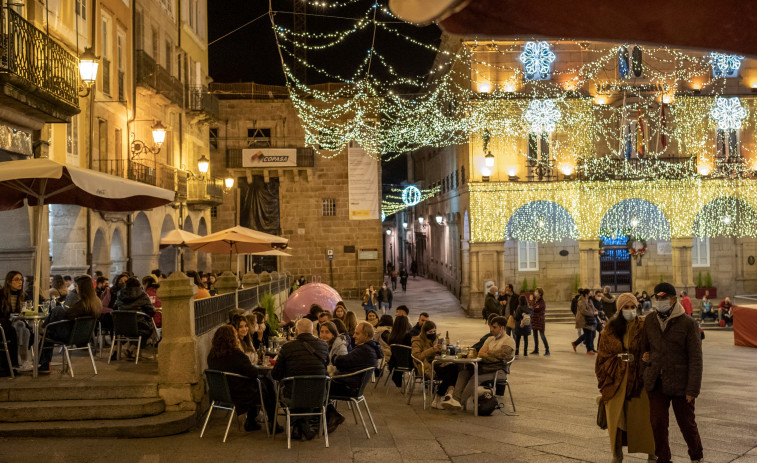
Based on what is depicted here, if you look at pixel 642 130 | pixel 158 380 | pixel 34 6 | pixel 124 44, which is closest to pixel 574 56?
pixel 642 130

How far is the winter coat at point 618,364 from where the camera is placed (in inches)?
270

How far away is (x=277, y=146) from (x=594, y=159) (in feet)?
45.1

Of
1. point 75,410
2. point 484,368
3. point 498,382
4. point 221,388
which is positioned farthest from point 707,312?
point 75,410

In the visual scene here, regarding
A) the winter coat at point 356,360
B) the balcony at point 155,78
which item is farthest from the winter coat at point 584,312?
the balcony at point 155,78

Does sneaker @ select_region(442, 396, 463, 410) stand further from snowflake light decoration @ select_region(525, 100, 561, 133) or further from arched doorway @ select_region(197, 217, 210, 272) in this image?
arched doorway @ select_region(197, 217, 210, 272)

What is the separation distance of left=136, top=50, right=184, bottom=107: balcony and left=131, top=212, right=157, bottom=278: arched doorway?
13.6 feet

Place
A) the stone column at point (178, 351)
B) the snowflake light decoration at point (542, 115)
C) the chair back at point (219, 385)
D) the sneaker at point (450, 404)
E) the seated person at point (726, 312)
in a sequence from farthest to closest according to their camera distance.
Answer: the snowflake light decoration at point (542, 115) → the seated person at point (726, 312) → the sneaker at point (450, 404) → the stone column at point (178, 351) → the chair back at point (219, 385)

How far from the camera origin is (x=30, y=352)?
10578mm

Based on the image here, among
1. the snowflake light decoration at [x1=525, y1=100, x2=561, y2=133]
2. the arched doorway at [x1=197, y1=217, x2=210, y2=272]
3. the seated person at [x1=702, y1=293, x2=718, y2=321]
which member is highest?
the snowflake light decoration at [x1=525, y1=100, x2=561, y2=133]

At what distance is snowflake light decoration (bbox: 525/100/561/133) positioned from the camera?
31.8m

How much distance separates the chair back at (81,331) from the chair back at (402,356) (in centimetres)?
430

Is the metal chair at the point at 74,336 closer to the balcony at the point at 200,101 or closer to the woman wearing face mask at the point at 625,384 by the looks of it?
the woman wearing face mask at the point at 625,384

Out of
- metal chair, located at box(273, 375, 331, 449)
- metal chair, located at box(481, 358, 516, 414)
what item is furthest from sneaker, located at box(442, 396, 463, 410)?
metal chair, located at box(273, 375, 331, 449)

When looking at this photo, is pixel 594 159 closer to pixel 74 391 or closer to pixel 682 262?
pixel 682 262
